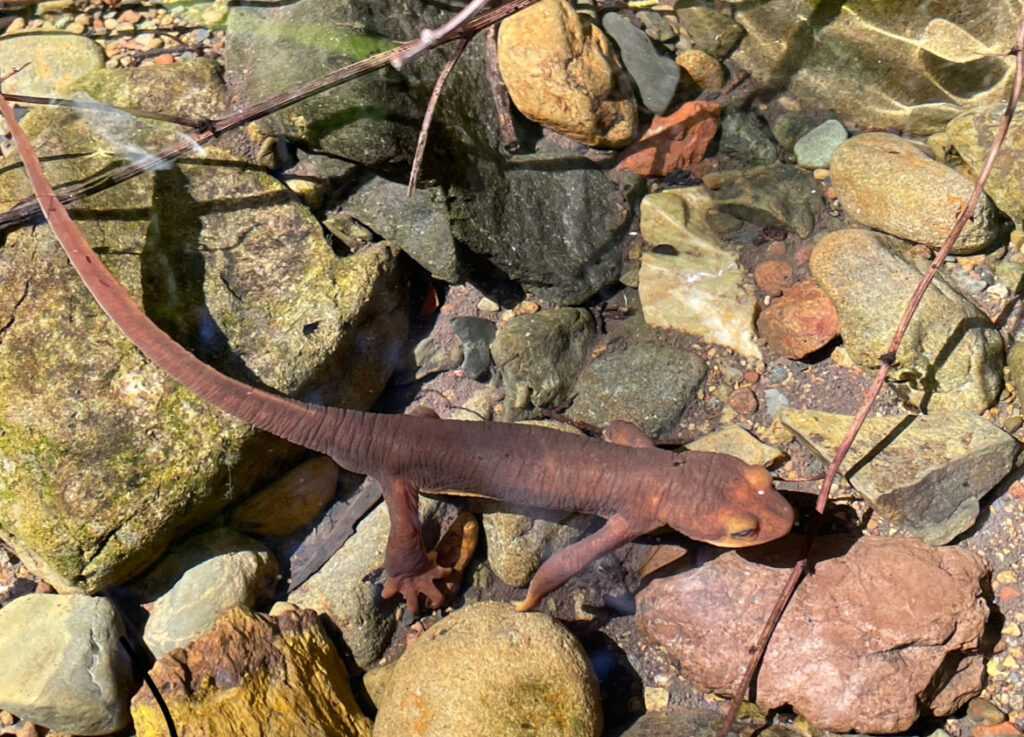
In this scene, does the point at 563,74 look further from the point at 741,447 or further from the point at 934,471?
the point at 934,471

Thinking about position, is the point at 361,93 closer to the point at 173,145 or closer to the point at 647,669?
the point at 173,145

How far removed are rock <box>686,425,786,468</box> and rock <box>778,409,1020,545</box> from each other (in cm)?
44

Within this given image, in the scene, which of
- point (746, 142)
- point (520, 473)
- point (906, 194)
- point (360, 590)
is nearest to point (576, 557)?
point (520, 473)

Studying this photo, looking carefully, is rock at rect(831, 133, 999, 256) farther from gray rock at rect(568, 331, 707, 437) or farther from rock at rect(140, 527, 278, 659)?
rock at rect(140, 527, 278, 659)

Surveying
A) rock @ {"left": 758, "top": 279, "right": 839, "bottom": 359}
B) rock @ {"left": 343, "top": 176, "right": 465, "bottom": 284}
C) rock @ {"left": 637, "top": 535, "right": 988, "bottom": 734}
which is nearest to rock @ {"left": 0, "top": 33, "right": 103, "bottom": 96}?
rock @ {"left": 343, "top": 176, "right": 465, "bottom": 284}

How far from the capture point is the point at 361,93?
5.07m

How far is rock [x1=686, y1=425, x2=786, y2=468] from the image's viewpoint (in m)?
4.97

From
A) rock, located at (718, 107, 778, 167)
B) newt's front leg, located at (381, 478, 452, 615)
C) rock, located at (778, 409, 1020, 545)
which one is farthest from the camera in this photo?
rock, located at (718, 107, 778, 167)

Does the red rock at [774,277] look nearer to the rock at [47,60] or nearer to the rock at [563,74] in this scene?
the rock at [563,74]

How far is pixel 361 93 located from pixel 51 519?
3.16 meters

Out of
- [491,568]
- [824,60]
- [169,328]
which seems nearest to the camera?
[169,328]

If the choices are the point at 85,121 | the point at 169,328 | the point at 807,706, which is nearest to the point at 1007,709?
the point at 807,706

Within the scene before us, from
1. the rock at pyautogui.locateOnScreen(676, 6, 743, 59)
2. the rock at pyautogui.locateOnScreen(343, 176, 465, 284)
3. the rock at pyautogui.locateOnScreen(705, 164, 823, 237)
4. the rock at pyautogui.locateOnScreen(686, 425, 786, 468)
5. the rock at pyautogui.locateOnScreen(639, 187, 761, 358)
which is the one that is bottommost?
the rock at pyautogui.locateOnScreen(686, 425, 786, 468)

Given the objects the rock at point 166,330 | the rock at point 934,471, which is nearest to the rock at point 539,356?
the rock at point 166,330
